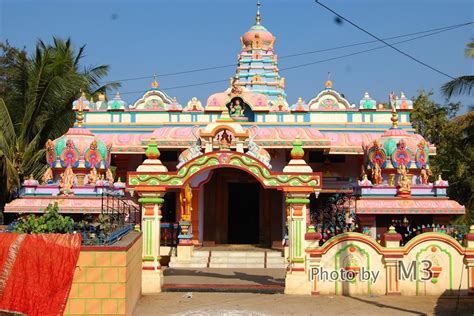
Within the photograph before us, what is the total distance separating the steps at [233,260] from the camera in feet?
68.0

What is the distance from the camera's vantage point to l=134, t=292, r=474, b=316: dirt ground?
13.5m

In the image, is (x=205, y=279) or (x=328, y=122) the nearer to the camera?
(x=205, y=279)

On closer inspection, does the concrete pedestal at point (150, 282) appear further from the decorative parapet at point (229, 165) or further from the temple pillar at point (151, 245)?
the decorative parapet at point (229, 165)

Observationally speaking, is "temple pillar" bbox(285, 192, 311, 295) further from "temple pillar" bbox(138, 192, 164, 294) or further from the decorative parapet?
"temple pillar" bbox(138, 192, 164, 294)

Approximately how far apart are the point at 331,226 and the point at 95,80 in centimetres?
1786

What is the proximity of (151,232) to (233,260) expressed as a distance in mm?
5124

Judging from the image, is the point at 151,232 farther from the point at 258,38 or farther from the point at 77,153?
the point at 258,38

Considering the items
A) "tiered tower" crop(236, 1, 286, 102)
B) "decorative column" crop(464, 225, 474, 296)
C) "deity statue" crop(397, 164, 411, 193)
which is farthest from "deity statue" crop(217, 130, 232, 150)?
"tiered tower" crop(236, 1, 286, 102)

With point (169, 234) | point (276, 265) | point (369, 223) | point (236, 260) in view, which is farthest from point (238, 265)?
point (369, 223)

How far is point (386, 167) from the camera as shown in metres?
22.4

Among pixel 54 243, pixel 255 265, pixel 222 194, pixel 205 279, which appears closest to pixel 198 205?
pixel 222 194

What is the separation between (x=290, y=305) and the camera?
563 inches

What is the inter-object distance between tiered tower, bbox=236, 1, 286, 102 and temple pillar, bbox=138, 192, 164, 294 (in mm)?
15218

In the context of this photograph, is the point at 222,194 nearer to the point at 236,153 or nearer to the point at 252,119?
the point at 252,119
